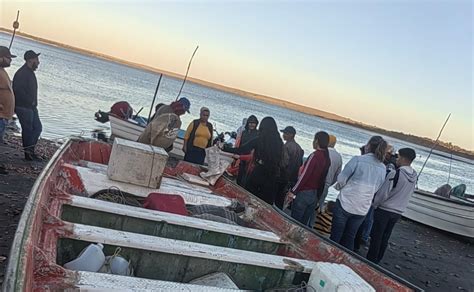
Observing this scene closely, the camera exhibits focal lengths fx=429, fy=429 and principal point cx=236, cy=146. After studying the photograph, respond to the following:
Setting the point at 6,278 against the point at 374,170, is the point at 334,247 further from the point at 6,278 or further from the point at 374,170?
the point at 6,278

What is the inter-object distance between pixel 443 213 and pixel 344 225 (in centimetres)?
755

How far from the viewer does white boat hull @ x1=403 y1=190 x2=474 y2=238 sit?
11.3m

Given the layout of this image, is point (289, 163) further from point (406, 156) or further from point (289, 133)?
point (406, 156)

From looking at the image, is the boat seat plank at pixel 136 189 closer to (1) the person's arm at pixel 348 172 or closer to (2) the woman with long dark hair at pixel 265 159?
(2) the woman with long dark hair at pixel 265 159

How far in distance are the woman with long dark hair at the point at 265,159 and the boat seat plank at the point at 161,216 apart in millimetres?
1933

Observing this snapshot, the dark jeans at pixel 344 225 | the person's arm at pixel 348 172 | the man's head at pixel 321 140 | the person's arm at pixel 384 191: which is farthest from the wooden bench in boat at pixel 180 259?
the person's arm at pixel 384 191

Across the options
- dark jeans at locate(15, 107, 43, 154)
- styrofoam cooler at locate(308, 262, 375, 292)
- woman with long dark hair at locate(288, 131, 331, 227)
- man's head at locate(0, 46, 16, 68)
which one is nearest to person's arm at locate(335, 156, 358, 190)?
woman with long dark hair at locate(288, 131, 331, 227)

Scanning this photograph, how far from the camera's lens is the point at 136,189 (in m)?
5.18

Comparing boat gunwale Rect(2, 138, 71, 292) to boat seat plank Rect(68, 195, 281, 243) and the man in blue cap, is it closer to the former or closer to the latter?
boat seat plank Rect(68, 195, 281, 243)

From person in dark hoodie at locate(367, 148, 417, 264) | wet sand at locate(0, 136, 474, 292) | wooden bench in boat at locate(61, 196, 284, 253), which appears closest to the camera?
wooden bench in boat at locate(61, 196, 284, 253)

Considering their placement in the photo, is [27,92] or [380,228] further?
[27,92]

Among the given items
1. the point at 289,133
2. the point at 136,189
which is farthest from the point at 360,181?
the point at 136,189

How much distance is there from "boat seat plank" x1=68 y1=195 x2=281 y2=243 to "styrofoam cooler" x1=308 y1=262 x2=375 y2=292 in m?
1.20

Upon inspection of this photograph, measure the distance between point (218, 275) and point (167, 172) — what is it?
371 centimetres
